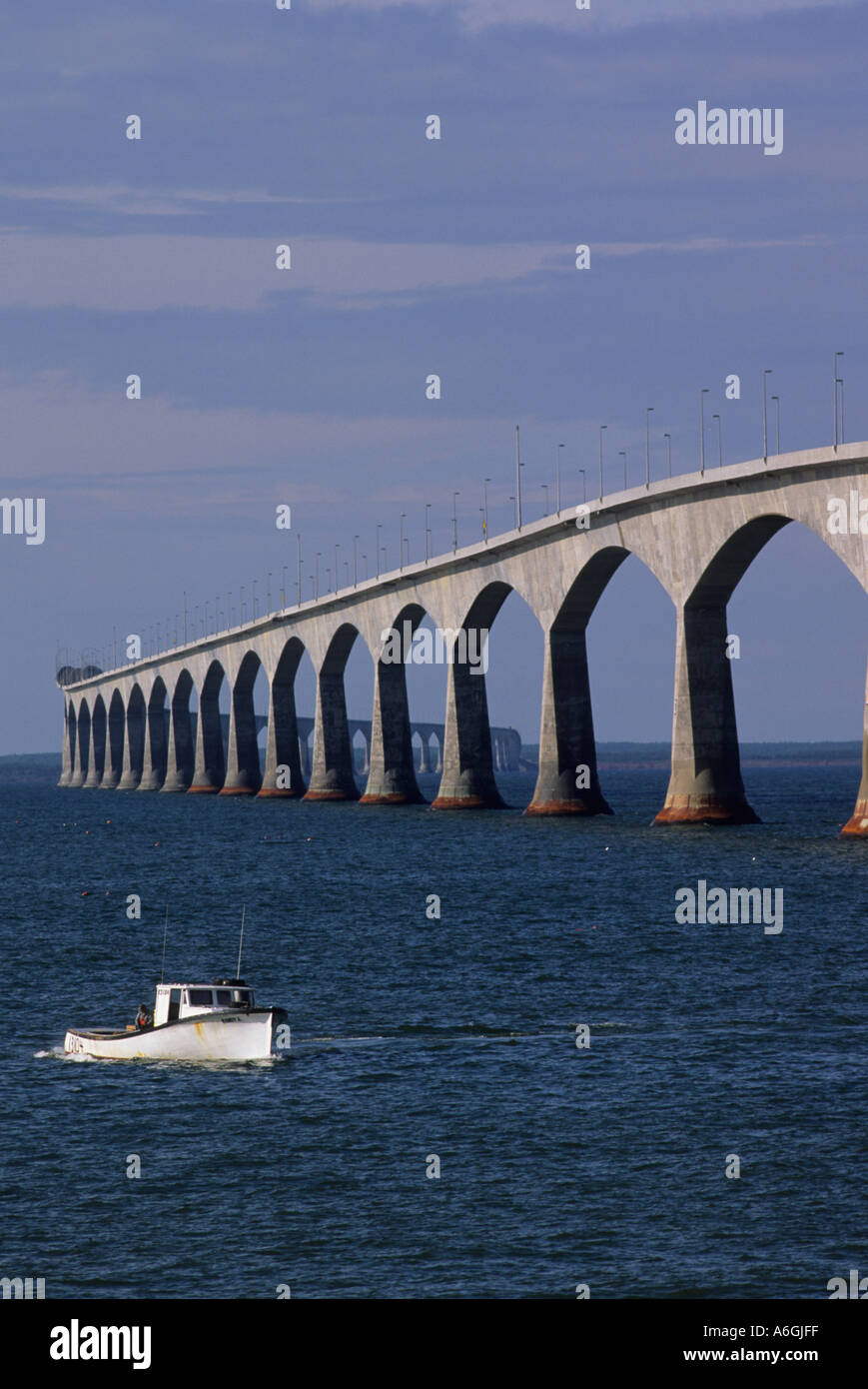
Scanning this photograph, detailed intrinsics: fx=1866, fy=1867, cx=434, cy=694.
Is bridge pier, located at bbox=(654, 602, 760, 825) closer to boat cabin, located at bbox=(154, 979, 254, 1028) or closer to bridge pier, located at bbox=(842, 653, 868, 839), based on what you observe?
bridge pier, located at bbox=(842, 653, 868, 839)

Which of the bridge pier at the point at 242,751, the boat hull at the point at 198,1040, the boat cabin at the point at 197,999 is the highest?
the bridge pier at the point at 242,751

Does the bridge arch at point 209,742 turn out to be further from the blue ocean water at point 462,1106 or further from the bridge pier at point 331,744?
the blue ocean water at point 462,1106

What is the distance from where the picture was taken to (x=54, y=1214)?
76.6ft

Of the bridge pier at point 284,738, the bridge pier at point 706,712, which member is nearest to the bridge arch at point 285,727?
the bridge pier at point 284,738

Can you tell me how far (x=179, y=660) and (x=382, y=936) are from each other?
137 metres

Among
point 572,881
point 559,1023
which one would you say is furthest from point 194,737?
point 559,1023

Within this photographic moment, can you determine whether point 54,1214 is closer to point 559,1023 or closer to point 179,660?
point 559,1023

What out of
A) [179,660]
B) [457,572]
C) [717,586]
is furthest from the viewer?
[179,660]

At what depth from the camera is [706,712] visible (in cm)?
7888

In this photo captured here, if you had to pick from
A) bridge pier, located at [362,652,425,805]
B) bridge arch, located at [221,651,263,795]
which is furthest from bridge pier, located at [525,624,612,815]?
bridge arch, located at [221,651,263,795]

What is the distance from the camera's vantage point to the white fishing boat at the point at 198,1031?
105 ft

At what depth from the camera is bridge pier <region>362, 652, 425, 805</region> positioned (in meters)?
122

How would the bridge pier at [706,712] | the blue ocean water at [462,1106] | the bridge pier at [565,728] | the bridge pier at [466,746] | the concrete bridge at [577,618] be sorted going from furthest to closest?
the bridge pier at [466,746], the bridge pier at [565,728], the bridge pier at [706,712], the concrete bridge at [577,618], the blue ocean water at [462,1106]

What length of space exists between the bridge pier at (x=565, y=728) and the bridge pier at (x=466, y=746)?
9.81 metres
